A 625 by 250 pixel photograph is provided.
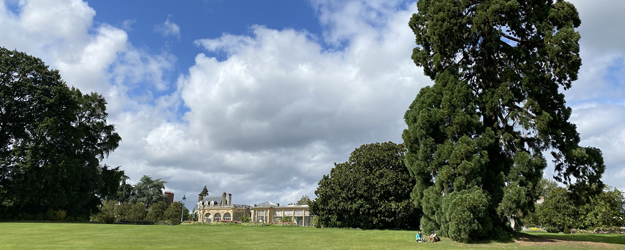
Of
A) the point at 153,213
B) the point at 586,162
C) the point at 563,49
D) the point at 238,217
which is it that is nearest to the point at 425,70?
the point at 563,49

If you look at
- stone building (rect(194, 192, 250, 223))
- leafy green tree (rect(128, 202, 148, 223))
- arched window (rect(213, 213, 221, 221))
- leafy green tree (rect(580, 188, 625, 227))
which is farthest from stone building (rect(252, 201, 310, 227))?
leafy green tree (rect(580, 188, 625, 227))

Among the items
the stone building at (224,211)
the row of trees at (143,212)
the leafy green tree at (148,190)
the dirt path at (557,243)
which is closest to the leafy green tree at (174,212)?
the row of trees at (143,212)

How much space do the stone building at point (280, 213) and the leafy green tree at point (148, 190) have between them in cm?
1935

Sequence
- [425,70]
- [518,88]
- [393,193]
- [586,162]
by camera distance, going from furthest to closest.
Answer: [393,193]
[425,70]
[518,88]
[586,162]

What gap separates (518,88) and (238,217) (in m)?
73.3

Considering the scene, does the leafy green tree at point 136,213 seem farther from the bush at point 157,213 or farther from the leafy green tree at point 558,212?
the leafy green tree at point 558,212

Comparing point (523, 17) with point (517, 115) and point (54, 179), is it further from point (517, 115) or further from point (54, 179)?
point (54, 179)

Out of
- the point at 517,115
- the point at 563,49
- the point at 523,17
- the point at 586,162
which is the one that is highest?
the point at 523,17

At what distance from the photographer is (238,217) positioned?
82.9m

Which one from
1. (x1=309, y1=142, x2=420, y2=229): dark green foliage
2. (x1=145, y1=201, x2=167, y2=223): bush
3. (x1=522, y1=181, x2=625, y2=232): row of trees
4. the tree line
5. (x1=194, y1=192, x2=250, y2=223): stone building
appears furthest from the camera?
(x1=194, y1=192, x2=250, y2=223): stone building

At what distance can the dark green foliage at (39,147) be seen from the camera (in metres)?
31.3

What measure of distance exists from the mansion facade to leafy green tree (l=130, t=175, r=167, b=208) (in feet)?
41.6

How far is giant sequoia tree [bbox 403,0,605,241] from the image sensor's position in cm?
1650

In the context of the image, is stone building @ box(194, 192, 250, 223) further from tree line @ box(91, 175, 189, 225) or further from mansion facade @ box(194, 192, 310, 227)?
tree line @ box(91, 175, 189, 225)
